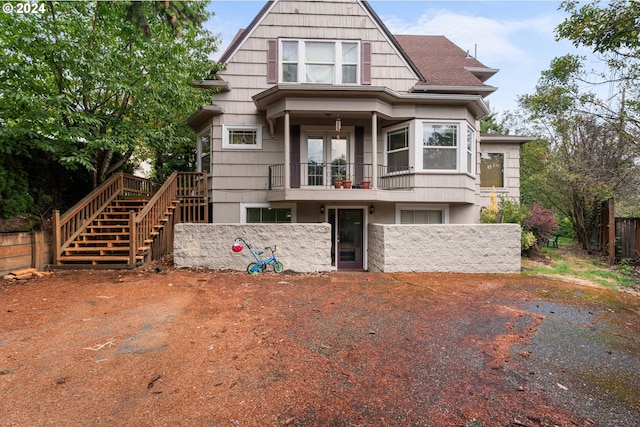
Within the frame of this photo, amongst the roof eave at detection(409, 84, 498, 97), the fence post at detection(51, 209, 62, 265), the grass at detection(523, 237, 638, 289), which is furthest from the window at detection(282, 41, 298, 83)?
the grass at detection(523, 237, 638, 289)

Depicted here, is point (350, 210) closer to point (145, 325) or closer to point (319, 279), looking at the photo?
point (319, 279)

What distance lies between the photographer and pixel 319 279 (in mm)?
7020

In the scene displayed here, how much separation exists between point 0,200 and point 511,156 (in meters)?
16.4

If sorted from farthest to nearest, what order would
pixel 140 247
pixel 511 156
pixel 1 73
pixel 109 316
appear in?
pixel 511 156 < pixel 140 247 < pixel 1 73 < pixel 109 316

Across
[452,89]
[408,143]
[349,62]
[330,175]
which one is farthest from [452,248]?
[349,62]

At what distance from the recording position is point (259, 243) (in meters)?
7.64

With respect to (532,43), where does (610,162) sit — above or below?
below

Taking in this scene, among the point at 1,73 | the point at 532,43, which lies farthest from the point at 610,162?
the point at 1,73

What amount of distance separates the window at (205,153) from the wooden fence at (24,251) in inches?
184

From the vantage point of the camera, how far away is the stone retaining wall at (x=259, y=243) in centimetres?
763

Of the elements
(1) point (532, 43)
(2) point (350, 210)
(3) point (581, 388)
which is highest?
(1) point (532, 43)

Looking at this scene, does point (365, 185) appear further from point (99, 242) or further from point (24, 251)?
point (24, 251)

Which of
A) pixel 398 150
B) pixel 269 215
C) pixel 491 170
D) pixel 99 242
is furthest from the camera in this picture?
pixel 491 170

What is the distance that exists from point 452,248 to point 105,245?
29.8 feet
